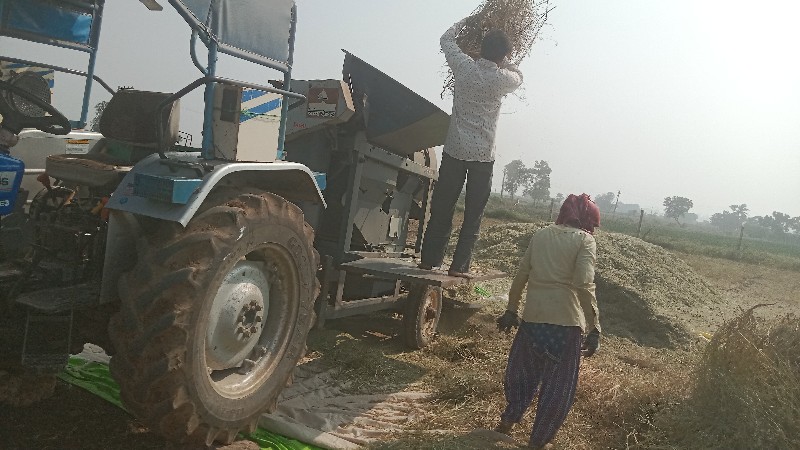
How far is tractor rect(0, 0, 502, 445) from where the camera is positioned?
2.60 meters

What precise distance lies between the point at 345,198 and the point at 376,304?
3.38 feet

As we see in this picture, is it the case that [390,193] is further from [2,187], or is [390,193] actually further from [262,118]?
[2,187]

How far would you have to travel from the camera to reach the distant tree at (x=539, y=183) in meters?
107

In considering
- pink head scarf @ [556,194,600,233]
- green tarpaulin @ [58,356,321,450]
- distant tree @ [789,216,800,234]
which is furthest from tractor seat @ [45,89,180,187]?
distant tree @ [789,216,800,234]

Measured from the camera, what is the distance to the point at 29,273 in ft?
9.58

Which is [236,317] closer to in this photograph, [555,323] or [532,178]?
[555,323]

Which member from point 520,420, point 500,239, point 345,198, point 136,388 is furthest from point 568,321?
point 500,239

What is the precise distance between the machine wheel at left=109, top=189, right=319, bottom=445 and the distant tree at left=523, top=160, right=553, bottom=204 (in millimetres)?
102388

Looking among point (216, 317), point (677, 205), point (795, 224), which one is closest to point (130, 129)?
point (216, 317)

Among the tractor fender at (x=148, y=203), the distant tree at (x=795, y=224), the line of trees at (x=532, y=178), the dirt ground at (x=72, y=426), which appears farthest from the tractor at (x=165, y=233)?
the distant tree at (x=795, y=224)

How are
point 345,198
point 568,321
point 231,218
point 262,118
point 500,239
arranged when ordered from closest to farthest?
point 231,218
point 262,118
point 568,321
point 345,198
point 500,239

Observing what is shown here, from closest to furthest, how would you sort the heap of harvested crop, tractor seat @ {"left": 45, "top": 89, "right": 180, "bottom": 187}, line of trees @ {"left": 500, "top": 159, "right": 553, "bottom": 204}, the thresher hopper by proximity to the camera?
tractor seat @ {"left": 45, "top": 89, "right": 180, "bottom": 187} < the thresher hopper < the heap of harvested crop < line of trees @ {"left": 500, "top": 159, "right": 553, "bottom": 204}

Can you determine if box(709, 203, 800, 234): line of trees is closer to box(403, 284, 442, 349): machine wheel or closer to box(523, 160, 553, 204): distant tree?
box(523, 160, 553, 204): distant tree

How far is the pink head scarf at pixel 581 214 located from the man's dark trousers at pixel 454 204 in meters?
1.21
